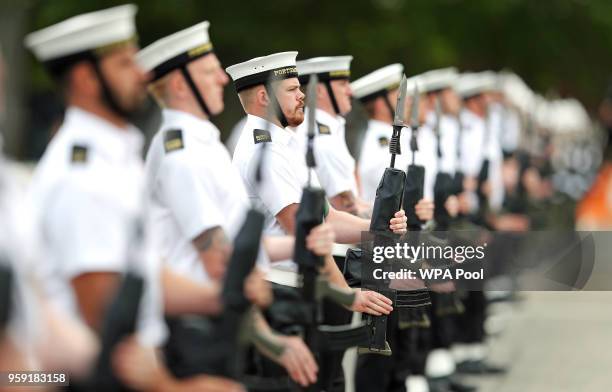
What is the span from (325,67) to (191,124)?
2654 mm

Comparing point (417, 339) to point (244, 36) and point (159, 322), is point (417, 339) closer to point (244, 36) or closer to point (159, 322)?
point (159, 322)

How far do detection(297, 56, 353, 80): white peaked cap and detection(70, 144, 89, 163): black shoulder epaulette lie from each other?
12.4 ft

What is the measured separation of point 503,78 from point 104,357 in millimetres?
11790

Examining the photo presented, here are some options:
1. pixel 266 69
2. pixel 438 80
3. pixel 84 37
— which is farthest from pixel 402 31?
pixel 84 37

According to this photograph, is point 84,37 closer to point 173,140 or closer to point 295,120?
point 173,140

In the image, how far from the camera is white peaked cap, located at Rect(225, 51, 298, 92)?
21.9 feet

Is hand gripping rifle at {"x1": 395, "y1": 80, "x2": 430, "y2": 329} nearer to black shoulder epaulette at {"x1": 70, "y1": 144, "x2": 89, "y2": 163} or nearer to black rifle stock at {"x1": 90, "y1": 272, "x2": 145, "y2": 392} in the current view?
black shoulder epaulette at {"x1": 70, "y1": 144, "x2": 89, "y2": 163}

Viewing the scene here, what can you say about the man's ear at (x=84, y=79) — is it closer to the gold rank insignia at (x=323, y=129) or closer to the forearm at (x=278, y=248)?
the forearm at (x=278, y=248)

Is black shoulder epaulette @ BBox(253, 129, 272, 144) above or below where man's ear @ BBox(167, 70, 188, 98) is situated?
below

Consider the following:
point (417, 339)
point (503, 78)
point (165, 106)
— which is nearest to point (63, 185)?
point (165, 106)

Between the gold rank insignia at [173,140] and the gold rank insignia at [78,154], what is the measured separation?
1103mm

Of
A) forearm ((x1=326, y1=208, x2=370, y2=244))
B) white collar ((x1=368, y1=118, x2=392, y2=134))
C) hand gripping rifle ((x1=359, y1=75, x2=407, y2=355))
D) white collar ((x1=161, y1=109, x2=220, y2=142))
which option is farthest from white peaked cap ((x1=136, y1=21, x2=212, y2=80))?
white collar ((x1=368, y1=118, x2=392, y2=134))

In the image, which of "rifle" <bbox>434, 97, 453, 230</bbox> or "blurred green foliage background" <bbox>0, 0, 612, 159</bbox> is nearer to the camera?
"rifle" <bbox>434, 97, 453, 230</bbox>

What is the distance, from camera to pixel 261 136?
6590mm
